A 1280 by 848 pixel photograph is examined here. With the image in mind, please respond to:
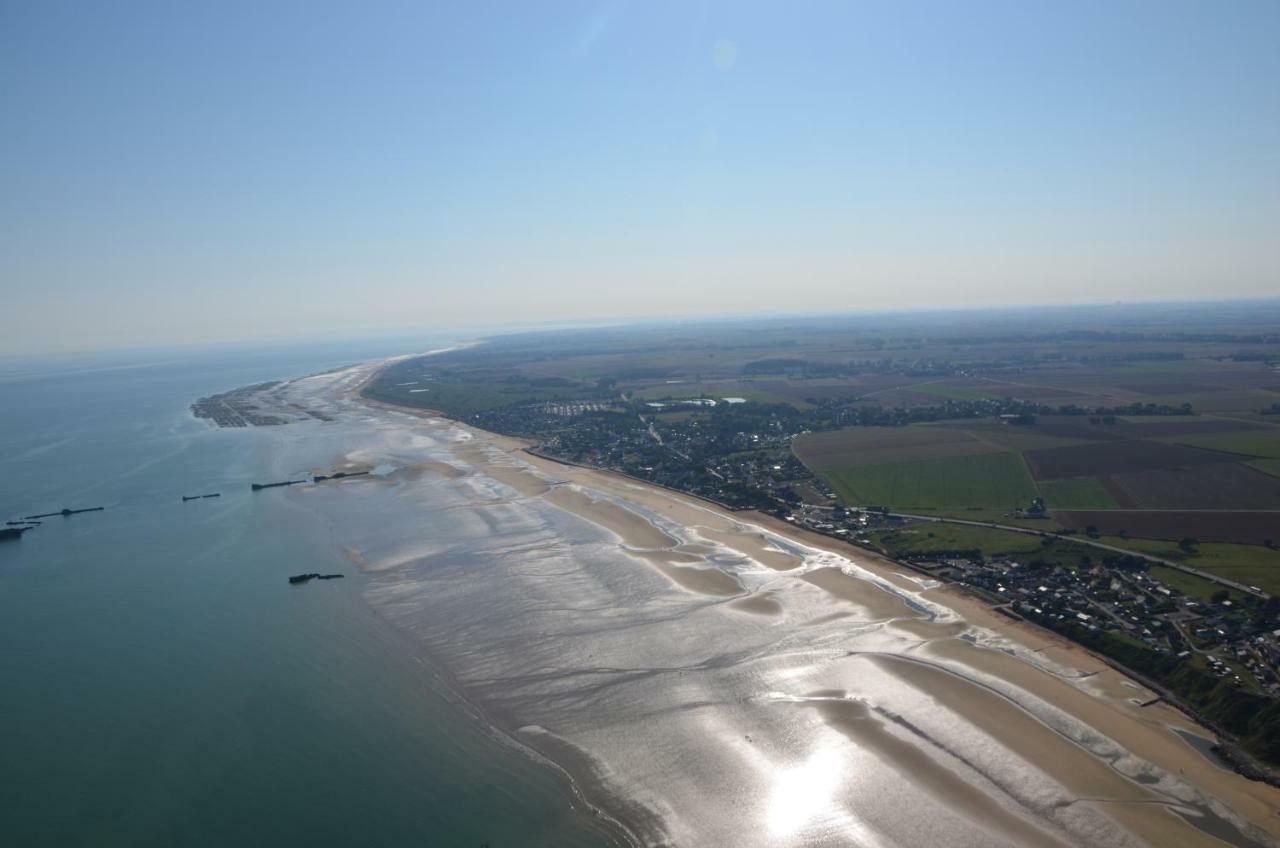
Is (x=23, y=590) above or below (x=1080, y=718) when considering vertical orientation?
above

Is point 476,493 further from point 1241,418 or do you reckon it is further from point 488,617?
point 1241,418

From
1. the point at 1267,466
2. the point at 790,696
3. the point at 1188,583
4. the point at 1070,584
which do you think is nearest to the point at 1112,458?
the point at 1267,466

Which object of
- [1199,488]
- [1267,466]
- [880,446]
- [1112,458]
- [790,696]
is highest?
[880,446]

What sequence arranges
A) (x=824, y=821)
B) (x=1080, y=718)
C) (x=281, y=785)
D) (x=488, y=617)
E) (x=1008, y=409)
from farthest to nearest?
1. (x=1008, y=409)
2. (x=488, y=617)
3. (x=1080, y=718)
4. (x=281, y=785)
5. (x=824, y=821)

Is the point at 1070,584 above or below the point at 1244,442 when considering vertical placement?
below

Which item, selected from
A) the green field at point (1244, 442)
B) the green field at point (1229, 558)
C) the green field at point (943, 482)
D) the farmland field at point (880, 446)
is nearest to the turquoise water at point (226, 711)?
the green field at point (1229, 558)

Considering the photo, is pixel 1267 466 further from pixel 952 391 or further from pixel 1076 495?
pixel 952 391

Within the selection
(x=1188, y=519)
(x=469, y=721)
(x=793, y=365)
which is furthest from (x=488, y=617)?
(x=793, y=365)
